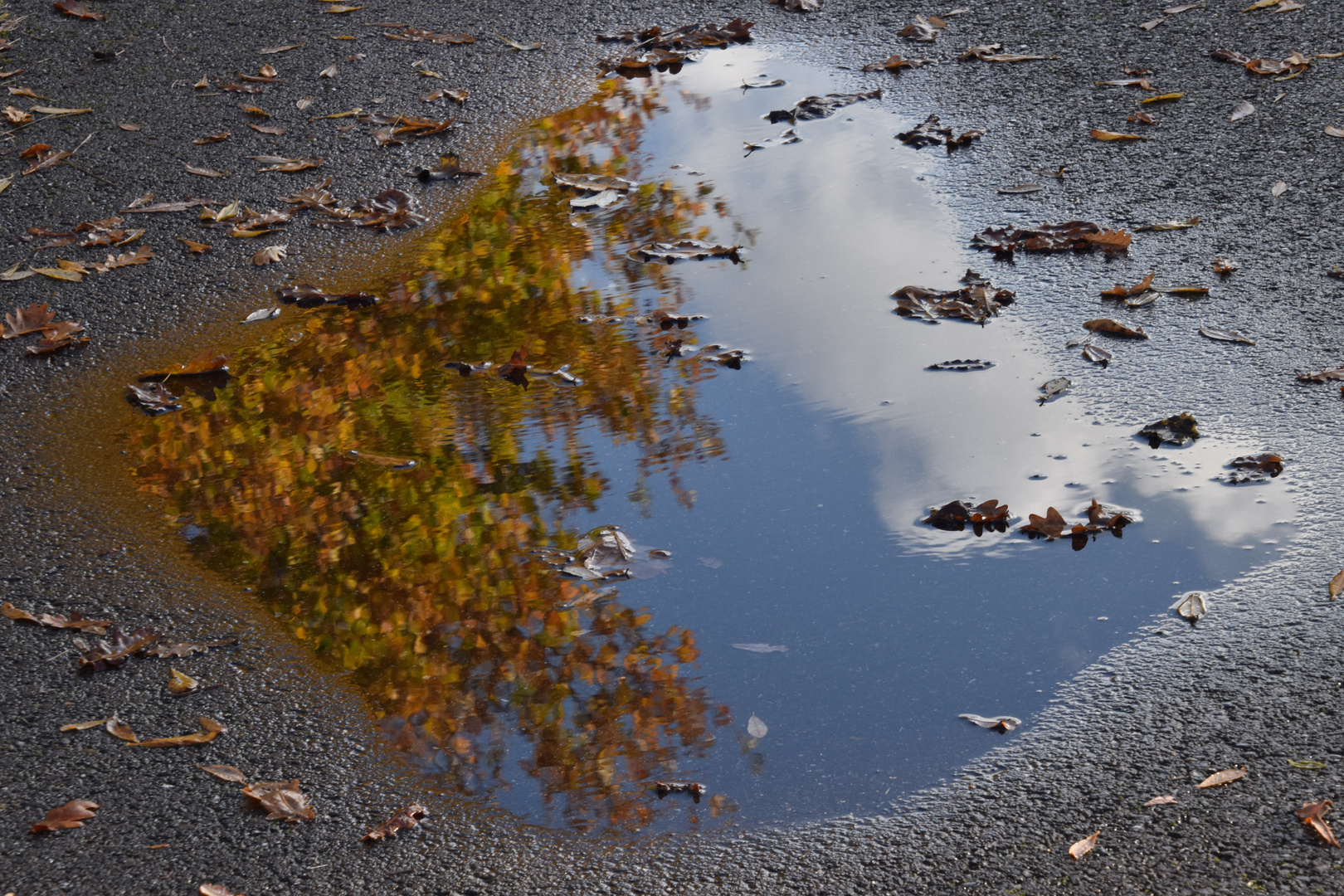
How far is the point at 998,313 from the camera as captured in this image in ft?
12.7

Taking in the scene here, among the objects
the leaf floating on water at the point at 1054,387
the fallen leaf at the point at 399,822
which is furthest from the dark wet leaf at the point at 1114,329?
the fallen leaf at the point at 399,822

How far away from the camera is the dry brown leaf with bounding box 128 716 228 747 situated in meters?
2.49

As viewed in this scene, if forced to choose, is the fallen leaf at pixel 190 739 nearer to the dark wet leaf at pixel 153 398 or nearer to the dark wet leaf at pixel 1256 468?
the dark wet leaf at pixel 153 398

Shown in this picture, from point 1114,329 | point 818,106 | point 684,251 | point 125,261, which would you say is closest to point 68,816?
point 125,261

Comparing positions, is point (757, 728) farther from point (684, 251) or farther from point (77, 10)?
point (77, 10)

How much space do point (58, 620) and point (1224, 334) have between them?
3680 mm

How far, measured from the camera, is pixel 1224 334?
359 cm

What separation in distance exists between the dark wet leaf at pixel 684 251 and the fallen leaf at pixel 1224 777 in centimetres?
275

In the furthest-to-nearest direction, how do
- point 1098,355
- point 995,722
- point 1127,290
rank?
point 1127,290 < point 1098,355 < point 995,722

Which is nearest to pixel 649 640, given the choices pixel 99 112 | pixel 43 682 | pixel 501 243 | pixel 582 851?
pixel 582 851

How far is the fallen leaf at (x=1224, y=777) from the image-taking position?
2.19 m

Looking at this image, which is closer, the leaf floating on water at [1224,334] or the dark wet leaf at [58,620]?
the dark wet leaf at [58,620]

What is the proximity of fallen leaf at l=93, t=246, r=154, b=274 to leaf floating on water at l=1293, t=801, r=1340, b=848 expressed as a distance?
452 centimetres

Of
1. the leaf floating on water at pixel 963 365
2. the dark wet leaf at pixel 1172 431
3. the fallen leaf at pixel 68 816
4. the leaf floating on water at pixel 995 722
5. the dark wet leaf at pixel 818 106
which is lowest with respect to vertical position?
the fallen leaf at pixel 68 816
